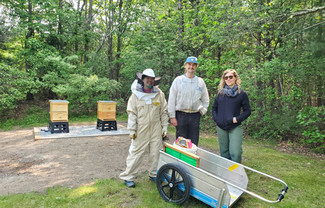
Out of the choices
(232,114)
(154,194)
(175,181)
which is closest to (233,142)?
(232,114)

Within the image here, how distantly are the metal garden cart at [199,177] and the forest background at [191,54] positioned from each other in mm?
3389

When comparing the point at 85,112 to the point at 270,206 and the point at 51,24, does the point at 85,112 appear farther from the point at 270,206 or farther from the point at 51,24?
the point at 270,206

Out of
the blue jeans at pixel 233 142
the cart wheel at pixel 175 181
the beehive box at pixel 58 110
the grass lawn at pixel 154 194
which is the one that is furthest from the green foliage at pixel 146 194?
the beehive box at pixel 58 110

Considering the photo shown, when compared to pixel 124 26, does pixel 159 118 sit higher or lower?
lower

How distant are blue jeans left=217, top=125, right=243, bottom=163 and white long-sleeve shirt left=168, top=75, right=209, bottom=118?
1.94 ft

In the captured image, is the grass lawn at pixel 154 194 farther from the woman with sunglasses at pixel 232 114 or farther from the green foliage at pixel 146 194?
the woman with sunglasses at pixel 232 114

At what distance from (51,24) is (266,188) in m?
13.4

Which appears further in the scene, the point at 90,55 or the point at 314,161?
the point at 90,55

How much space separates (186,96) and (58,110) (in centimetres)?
559

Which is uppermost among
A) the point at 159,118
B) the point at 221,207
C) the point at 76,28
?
the point at 76,28

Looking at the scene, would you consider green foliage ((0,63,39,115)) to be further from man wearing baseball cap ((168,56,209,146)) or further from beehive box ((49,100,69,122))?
man wearing baseball cap ((168,56,209,146))

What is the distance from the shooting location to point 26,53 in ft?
37.1

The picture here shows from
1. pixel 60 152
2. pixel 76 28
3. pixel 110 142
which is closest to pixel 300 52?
pixel 110 142

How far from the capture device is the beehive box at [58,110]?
24.3 ft
